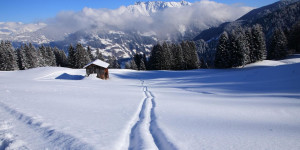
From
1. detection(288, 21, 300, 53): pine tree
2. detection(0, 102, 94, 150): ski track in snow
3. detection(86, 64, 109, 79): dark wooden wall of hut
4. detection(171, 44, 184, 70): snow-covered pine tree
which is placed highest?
detection(288, 21, 300, 53): pine tree

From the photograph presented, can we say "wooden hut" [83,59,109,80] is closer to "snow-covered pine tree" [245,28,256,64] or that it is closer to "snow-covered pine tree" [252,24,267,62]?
"snow-covered pine tree" [245,28,256,64]

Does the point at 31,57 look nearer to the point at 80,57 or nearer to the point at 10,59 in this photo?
the point at 10,59

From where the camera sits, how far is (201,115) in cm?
612

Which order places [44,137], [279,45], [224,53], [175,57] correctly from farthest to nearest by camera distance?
[175,57], [279,45], [224,53], [44,137]

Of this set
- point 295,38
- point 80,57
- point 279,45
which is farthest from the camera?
point 80,57

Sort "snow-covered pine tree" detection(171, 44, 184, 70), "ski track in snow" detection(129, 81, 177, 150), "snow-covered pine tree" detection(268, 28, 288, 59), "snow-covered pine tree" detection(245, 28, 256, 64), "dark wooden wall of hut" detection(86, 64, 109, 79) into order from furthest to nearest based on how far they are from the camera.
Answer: "snow-covered pine tree" detection(171, 44, 184, 70)
"snow-covered pine tree" detection(268, 28, 288, 59)
"snow-covered pine tree" detection(245, 28, 256, 64)
"dark wooden wall of hut" detection(86, 64, 109, 79)
"ski track in snow" detection(129, 81, 177, 150)

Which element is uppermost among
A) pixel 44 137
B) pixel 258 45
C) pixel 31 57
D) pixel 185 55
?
pixel 258 45

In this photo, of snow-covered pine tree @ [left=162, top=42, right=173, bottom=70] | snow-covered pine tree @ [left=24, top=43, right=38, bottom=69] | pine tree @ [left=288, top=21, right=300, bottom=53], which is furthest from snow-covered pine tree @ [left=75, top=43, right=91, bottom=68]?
pine tree @ [left=288, top=21, right=300, bottom=53]

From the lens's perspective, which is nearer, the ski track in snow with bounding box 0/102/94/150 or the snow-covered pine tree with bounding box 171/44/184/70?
the ski track in snow with bounding box 0/102/94/150

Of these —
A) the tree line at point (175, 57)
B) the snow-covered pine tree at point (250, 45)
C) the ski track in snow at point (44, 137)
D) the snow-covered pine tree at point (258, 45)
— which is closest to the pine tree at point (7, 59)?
the tree line at point (175, 57)

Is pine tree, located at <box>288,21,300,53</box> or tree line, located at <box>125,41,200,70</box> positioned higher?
pine tree, located at <box>288,21,300,53</box>

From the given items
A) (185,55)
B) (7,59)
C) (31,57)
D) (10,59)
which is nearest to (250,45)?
(185,55)

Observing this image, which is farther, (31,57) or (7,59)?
(31,57)

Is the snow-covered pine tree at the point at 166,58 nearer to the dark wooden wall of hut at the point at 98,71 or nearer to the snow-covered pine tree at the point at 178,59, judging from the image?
the snow-covered pine tree at the point at 178,59
